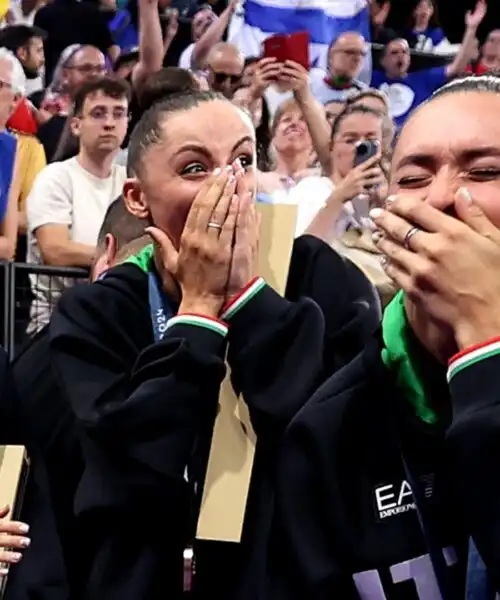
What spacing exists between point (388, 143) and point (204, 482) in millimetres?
2148

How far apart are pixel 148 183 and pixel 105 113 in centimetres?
197

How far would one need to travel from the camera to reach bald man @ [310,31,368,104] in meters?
5.09

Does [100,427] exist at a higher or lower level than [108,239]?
lower

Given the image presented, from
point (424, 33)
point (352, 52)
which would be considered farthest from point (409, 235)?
point (424, 33)

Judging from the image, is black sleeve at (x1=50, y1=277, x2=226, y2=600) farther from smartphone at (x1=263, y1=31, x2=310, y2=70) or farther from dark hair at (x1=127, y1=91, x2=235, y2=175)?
smartphone at (x1=263, y1=31, x2=310, y2=70)

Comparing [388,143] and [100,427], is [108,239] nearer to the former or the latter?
[100,427]

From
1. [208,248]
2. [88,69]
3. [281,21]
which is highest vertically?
[281,21]

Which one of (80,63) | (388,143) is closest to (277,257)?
(388,143)

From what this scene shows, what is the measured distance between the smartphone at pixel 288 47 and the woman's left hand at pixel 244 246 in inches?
71.0

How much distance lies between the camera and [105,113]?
3.50 meters

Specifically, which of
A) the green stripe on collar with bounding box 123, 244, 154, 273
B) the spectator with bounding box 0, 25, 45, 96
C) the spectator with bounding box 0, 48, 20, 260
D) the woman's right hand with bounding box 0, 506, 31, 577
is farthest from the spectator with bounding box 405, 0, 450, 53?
the woman's right hand with bounding box 0, 506, 31, 577

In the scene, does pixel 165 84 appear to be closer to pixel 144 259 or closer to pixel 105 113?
pixel 105 113

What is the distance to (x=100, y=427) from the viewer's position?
1.33 meters

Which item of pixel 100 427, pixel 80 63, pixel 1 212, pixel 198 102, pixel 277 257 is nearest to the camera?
pixel 100 427
